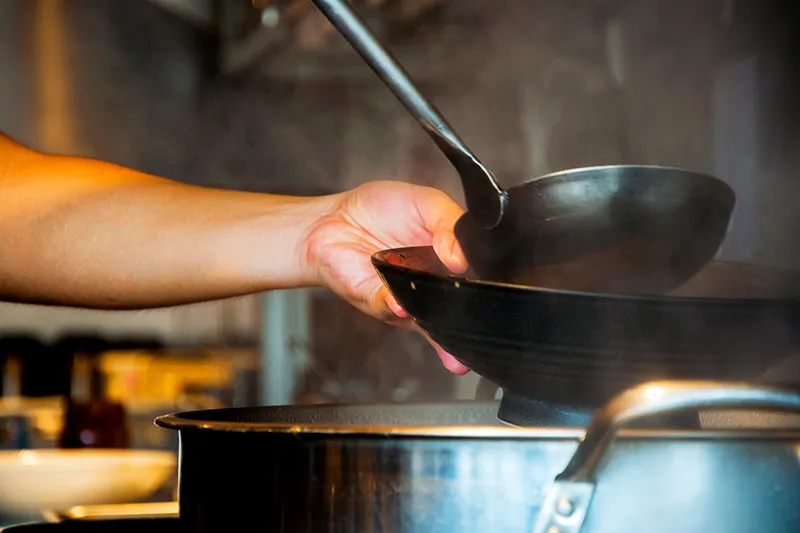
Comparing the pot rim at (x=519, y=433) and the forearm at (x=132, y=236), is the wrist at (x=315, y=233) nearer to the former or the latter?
the forearm at (x=132, y=236)

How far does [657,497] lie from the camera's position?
41cm

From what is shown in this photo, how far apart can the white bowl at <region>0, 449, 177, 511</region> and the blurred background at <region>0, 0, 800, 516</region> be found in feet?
1.94

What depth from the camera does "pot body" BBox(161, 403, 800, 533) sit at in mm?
412

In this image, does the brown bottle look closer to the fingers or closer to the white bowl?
the white bowl

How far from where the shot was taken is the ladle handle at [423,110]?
62cm

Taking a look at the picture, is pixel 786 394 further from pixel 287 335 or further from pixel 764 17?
pixel 287 335

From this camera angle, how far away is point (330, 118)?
3.44 m

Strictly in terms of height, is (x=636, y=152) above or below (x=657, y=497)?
above

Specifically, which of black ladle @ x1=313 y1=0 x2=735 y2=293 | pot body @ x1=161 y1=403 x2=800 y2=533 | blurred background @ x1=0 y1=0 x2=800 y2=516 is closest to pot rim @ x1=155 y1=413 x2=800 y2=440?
pot body @ x1=161 y1=403 x2=800 y2=533

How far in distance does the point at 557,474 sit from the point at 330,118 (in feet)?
10.2

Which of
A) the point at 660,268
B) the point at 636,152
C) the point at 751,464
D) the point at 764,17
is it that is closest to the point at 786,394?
the point at 751,464

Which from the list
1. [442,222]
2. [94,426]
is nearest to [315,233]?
[442,222]

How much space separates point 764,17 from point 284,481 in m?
0.93

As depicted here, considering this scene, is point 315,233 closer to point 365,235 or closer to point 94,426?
point 365,235
